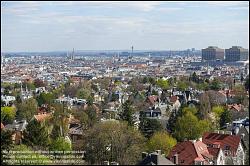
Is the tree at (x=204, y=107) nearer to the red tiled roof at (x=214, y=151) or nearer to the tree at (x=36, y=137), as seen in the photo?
the red tiled roof at (x=214, y=151)

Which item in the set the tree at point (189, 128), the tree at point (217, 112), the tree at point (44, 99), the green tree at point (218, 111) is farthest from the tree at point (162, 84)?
the tree at point (189, 128)

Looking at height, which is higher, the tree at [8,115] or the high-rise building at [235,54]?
the high-rise building at [235,54]

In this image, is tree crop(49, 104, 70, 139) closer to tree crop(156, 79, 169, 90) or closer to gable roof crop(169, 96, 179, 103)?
gable roof crop(169, 96, 179, 103)

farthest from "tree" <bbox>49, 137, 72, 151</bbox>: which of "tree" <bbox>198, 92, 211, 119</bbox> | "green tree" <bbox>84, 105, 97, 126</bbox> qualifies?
"tree" <bbox>198, 92, 211, 119</bbox>

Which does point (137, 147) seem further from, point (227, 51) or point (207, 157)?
point (227, 51)

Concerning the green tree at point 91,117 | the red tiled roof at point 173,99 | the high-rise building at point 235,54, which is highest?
the high-rise building at point 235,54
